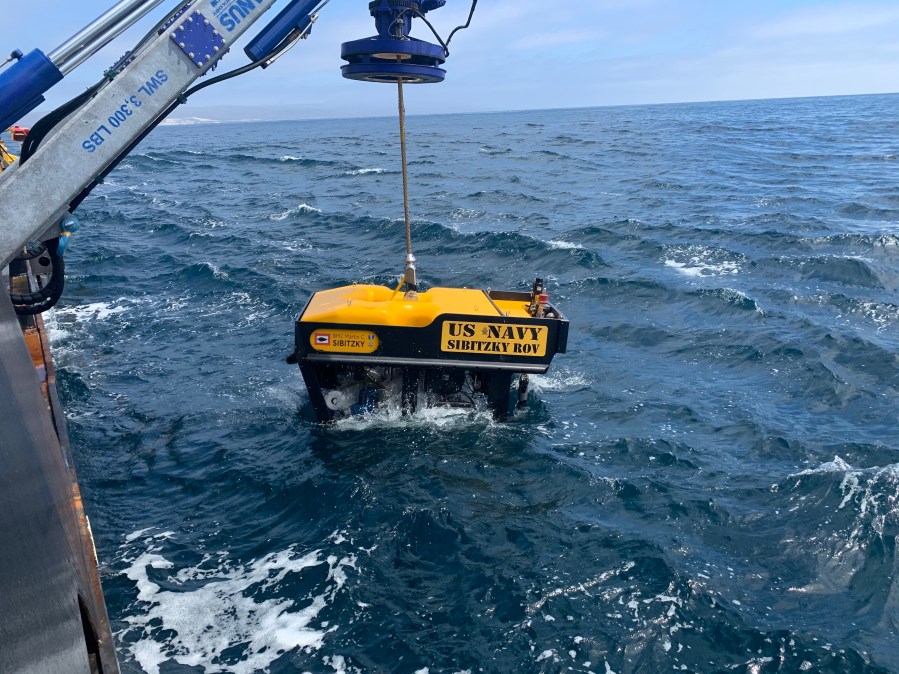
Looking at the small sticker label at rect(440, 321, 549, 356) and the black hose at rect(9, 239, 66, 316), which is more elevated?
the black hose at rect(9, 239, 66, 316)

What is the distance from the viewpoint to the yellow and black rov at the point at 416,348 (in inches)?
328

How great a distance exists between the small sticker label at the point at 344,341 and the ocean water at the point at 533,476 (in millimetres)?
1443

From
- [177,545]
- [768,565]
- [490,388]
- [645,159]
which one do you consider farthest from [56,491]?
[645,159]

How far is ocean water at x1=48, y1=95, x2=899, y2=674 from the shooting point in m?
5.91

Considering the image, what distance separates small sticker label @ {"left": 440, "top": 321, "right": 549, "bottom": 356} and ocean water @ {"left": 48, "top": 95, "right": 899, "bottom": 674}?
136 cm

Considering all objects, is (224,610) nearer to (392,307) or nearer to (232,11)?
(392,307)

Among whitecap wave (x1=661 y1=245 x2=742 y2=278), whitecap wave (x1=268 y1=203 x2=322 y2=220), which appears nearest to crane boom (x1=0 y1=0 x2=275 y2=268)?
whitecap wave (x1=661 y1=245 x2=742 y2=278)

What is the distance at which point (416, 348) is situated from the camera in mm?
8438

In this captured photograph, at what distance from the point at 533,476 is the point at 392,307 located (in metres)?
2.88

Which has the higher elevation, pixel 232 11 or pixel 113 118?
pixel 232 11

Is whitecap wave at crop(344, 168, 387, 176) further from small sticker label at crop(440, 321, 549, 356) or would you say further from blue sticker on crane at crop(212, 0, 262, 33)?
blue sticker on crane at crop(212, 0, 262, 33)

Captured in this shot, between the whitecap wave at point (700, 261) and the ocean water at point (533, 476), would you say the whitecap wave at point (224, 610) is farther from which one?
the whitecap wave at point (700, 261)

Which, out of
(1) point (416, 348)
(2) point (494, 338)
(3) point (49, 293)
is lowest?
(1) point (416, 348)

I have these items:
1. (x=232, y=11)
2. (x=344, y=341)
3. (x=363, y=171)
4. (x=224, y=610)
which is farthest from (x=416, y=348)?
(x=363, y=171)
